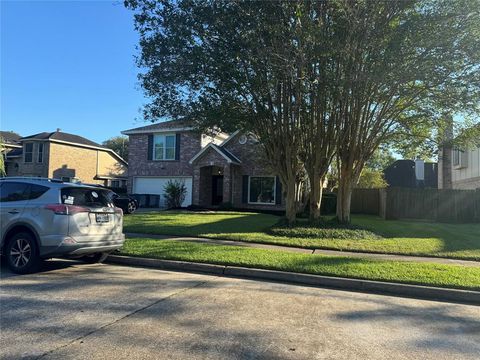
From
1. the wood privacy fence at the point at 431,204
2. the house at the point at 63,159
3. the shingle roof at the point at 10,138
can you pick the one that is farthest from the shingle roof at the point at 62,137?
the wood privacy fence at the point at 431,204

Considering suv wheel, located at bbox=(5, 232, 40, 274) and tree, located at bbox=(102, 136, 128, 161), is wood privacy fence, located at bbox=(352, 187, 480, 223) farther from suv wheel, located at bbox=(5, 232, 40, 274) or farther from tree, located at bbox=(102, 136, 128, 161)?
tree, located at bbox=(102, 136, 128, 161)

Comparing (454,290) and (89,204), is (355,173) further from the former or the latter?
(89,204)

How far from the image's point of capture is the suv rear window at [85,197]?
8.39 m

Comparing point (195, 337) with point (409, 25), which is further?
point (409, 25)

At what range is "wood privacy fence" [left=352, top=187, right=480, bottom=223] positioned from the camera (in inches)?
786

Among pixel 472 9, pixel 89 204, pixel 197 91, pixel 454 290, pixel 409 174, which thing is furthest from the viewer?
pixel 409 174

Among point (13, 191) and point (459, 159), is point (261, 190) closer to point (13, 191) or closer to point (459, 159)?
point (459, 159)

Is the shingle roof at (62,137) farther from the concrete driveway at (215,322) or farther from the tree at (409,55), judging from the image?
the concrete driveway at (215,322)

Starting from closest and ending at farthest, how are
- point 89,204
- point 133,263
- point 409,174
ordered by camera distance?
point 89,204
point 133,263
point 409,174

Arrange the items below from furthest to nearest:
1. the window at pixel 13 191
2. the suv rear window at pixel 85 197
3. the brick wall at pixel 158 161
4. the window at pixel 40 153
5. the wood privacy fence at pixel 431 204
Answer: the window at pixel 40 153 → the brick wall at pixel 158 161 → the wood privacy fence at pixel 431 204 → the window at pixel 13 191 → the suv rear window at pixel 85 197

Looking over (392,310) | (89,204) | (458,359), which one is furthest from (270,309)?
(89,204)

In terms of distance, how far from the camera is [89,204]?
867 cm

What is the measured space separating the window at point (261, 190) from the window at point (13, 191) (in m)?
18.5

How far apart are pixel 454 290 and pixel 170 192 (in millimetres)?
20336
